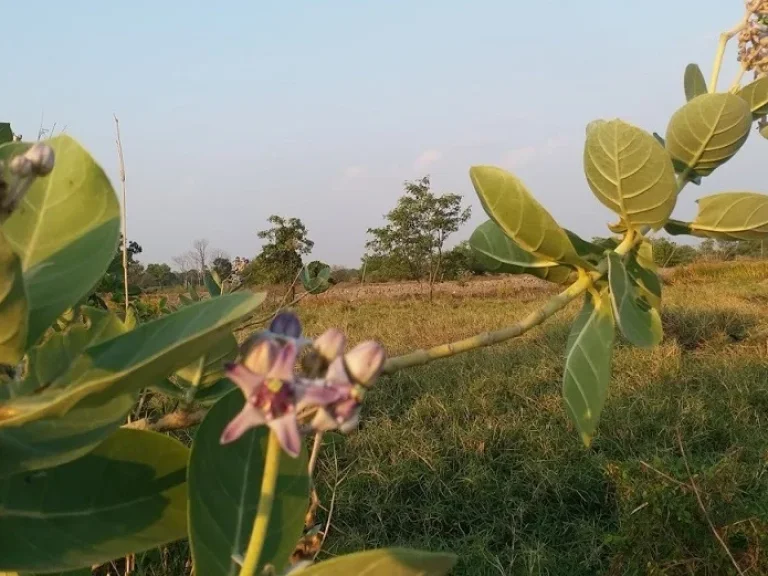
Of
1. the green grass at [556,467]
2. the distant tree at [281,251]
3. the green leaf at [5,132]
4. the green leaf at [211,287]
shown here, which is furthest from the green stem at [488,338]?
the distant tree at [281,251]

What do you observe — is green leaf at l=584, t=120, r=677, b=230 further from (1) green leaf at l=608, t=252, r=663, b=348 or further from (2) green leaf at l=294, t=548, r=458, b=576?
(2) green leaf at l=294, t=548, r=458, b=576

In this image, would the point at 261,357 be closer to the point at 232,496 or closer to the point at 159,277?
the point at 232,496

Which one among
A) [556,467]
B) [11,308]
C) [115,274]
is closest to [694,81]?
[11,308]

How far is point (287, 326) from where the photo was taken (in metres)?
0.28

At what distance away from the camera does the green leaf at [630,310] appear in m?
0.46

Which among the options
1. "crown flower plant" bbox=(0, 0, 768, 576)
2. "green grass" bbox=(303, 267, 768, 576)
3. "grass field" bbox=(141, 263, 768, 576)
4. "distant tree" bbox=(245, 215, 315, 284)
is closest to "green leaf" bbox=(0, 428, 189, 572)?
"crown flower plant" bbox=(0, 0, 768, 576)

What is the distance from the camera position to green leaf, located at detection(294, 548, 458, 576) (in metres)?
0.22

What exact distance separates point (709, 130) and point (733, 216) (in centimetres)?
7

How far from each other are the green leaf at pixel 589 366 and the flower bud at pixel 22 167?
329mm

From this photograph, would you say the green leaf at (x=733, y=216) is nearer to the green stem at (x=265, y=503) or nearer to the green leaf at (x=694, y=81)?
the green leaf at (x=694, y=81)

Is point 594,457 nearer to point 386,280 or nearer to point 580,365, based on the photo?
point 580,365

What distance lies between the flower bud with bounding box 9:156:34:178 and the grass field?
2.10m

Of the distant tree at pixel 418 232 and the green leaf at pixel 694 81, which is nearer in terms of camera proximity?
the green leaf at pixel 694 81

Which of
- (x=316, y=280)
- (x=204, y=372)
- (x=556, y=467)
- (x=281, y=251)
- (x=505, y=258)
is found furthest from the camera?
(x=281, y=251)
